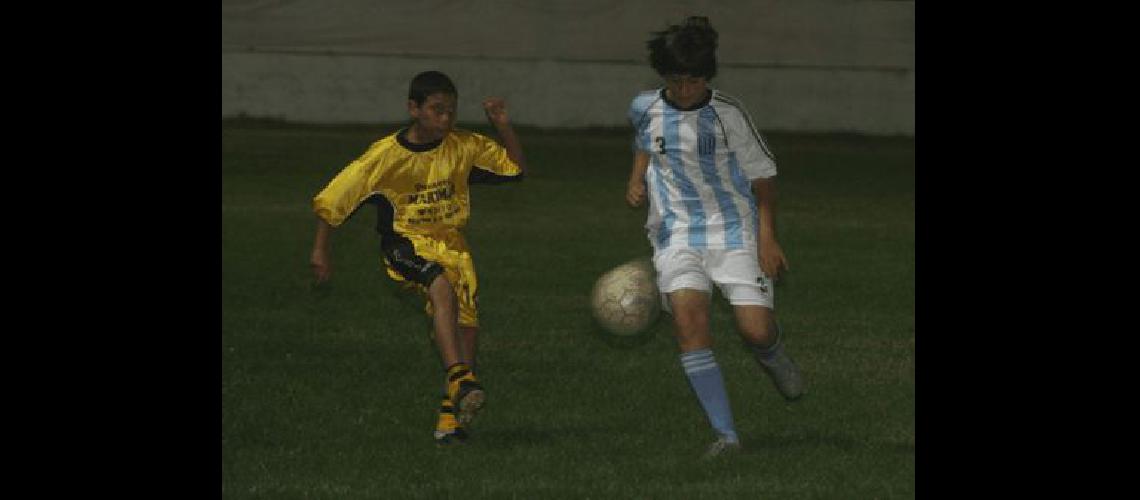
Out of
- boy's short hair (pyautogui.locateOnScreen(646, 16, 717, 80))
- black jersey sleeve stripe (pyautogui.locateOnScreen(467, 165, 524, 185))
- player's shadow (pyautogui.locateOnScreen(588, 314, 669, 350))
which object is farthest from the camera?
player's shadow (pyautogui.locateOnScreen(588, 314, 669, 350))

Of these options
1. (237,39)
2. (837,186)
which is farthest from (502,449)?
(237,39)

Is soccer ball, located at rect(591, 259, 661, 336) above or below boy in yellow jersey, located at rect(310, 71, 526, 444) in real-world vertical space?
below

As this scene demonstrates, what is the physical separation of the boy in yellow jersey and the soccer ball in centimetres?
65

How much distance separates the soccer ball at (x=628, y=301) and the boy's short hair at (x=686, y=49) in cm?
135

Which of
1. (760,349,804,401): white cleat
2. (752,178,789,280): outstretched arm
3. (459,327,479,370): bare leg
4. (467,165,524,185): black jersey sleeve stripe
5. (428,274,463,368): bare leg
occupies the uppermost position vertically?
(467,165,524,185): black jersey sleeve stripe

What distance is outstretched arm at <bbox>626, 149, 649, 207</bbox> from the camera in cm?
928

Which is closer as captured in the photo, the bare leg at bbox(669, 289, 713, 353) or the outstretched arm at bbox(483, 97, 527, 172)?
the bare leg at bbox(669, 289, 713, 353)

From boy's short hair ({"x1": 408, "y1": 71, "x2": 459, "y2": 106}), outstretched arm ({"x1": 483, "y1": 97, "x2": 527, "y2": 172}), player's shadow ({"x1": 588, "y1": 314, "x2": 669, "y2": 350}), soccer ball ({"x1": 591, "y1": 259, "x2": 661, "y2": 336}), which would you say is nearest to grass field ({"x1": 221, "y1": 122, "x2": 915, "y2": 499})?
player's shadow ({"x1": 588, "y1": 314, "x2": 669, "y2": 350})

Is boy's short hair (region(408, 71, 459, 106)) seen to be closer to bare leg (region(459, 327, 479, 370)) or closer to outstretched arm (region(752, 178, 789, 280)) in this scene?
bare leg (region(459, 327, 479, 370))

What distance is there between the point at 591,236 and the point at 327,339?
7053 millimetres

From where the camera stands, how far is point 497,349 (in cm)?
1231

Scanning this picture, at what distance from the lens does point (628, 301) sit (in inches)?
389

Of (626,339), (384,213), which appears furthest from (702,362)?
(626,339)

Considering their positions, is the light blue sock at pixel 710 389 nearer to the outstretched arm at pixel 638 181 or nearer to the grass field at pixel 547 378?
the grass field at pixel 547 378
